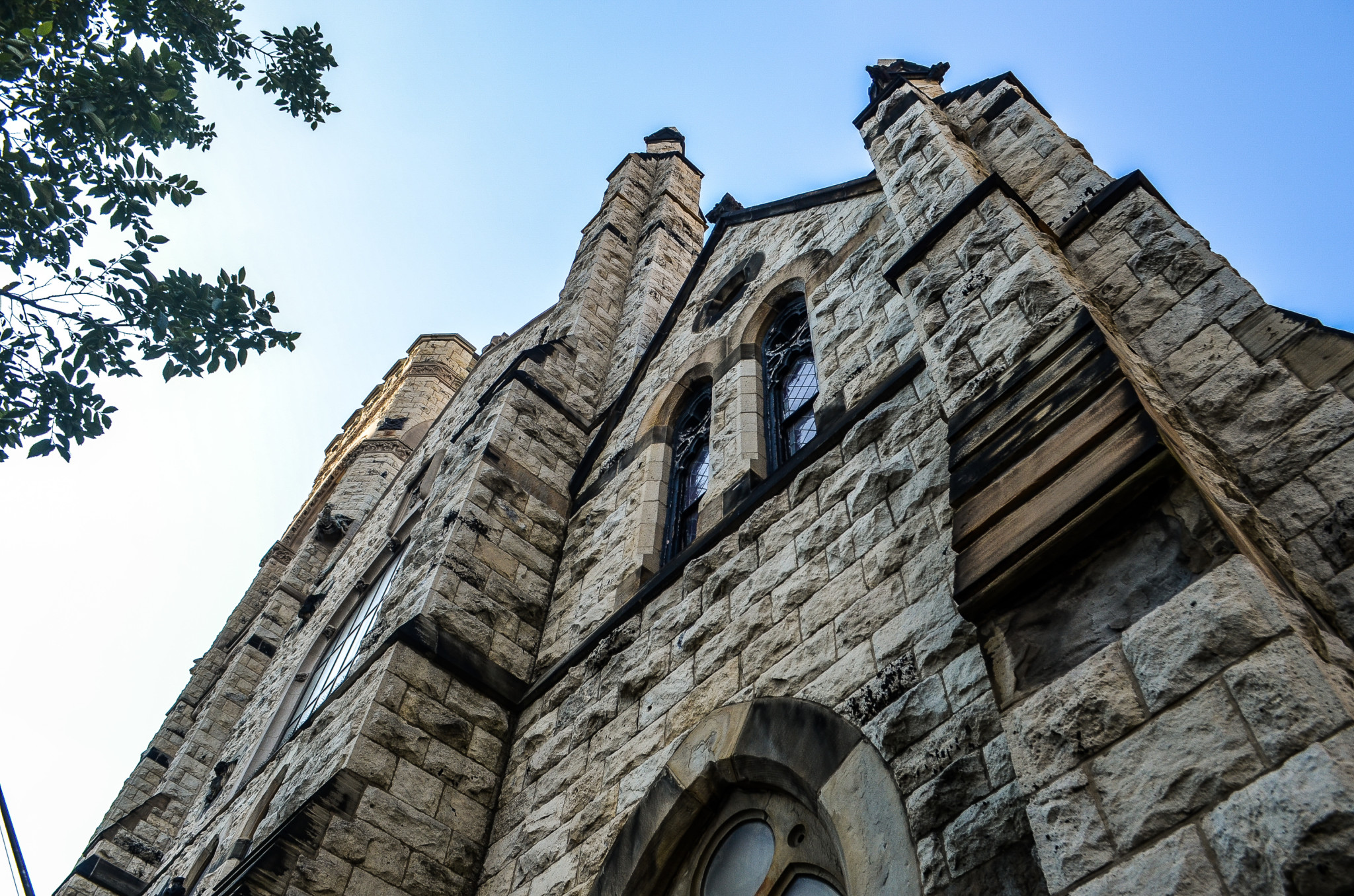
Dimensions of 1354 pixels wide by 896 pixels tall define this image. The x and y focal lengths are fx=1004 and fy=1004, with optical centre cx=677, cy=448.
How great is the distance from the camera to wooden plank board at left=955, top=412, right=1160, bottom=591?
9.21 feet

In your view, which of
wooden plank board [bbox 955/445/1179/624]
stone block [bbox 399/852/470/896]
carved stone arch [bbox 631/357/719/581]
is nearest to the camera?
wooden plank board [bbox 955/445/1179/624]

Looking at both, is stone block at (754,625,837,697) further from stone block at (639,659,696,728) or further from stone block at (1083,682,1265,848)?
stone block at (1083,682,1265,848)

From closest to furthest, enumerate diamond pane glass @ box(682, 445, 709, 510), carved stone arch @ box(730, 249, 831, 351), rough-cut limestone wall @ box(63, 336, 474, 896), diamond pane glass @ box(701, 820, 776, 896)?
1. diamond pane glass @ box(701, 820, 776, 896)
2. diamond pane glass @ box(682, 445, 709, 510)
3. carved stone arch @ box(730, 249, 831, 351)
4. rough-cut limestone wall @ box(63, 336, 474, 896)

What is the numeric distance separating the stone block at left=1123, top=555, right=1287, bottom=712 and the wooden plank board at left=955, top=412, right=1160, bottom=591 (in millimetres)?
463

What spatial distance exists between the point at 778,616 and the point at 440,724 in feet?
8.86

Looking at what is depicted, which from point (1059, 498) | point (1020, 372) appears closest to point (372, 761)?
point (1020, 372)

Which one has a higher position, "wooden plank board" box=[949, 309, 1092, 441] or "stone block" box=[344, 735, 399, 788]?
"stone block" box=[344, 735, 399, 788]

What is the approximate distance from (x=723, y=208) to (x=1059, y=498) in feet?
28.3

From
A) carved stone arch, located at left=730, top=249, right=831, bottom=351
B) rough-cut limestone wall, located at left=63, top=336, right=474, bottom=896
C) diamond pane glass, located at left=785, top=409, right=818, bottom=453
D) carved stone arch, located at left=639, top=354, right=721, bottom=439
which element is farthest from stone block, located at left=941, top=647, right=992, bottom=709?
rough-cut limestone wall, located at left=63, top=336, right=474, bottom=896

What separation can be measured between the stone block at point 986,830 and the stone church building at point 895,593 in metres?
0.01

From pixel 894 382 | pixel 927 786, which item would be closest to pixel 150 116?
pixel 894 382

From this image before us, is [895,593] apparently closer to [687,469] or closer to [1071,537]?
[1071,537]

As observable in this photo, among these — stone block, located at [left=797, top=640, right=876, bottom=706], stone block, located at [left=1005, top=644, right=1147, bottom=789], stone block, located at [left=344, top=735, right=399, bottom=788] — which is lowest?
stone block, located at [left=1005, top=644, right=1147, bottom=789]

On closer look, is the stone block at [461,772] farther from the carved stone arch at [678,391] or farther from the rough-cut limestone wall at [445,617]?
the carved stone arch at [678,391]
